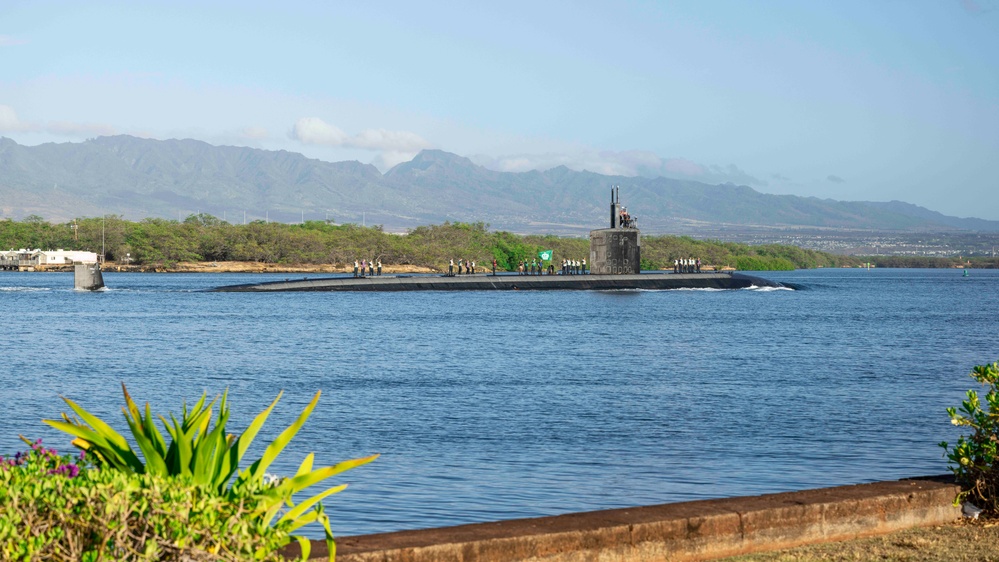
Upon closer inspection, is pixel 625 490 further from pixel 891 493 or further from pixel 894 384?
pixel 894 384

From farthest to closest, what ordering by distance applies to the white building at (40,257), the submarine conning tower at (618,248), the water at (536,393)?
1. the white building at (40,257)
2. the submarine conning tower at (618,248)
3. the water at (536,393)

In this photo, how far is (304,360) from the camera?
31344 millimetres

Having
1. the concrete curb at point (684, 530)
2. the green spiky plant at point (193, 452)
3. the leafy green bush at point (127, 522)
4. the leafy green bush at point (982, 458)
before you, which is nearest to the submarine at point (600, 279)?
the leafy green bush at point (982, 458)

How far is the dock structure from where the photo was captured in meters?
68.4

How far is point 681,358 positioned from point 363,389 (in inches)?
453

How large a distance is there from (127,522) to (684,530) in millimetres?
3740

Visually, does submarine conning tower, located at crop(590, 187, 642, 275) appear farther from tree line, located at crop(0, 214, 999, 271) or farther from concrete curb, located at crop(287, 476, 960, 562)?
tree line, located at crop(0, 214, 999, 271)

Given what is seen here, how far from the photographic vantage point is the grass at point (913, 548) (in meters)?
6.93

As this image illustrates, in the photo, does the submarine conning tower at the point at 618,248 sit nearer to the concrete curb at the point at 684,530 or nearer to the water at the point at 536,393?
the water at the point at 536,393

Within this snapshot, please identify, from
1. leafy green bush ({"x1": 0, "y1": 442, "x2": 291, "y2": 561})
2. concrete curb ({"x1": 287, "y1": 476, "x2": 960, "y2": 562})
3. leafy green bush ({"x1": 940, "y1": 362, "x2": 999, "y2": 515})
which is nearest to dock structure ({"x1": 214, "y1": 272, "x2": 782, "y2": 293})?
leafy green bush ({"x1": 940, "y1": 362, "x2": 999, "y2": 515})

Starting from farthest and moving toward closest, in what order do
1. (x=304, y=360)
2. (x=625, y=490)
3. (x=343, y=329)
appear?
(x=343, y=329) → (x=304, y=360) → (x=625, y=490)

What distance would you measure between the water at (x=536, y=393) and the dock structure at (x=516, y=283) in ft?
52.0

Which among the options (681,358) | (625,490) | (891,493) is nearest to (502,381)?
(681,358)

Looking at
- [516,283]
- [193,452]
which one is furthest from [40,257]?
[193,452]
